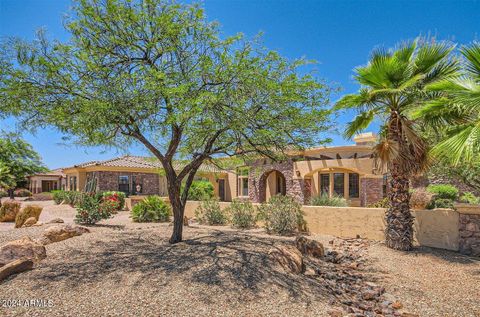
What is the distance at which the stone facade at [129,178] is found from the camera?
89.1 ft

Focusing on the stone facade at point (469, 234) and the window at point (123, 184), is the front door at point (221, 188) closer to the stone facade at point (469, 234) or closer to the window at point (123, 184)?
the window at point (123, 184)

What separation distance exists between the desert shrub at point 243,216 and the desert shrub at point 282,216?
3.05 ft

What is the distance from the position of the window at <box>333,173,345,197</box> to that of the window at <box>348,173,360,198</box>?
485 mm

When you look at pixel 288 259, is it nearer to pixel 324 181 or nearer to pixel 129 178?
pixel 324 181

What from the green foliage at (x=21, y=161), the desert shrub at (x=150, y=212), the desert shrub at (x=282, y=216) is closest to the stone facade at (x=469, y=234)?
the desert shrub at (x=282, y=216)

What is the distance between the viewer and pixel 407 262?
28.2 ft

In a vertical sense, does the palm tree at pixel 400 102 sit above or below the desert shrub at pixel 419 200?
above

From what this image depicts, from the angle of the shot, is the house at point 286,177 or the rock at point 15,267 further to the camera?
the house at point 286,177

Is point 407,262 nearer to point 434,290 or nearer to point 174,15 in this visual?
point 434,290

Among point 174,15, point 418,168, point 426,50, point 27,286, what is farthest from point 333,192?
point 27,286

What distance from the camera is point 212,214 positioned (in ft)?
48.1

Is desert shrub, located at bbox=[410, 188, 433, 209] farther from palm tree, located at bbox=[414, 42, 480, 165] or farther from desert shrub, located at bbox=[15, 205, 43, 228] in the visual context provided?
desert shrub, located at bbox=[15, 205, 43, 228]

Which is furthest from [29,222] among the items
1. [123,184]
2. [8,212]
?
[123,184]

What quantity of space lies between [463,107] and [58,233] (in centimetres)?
1167
